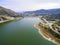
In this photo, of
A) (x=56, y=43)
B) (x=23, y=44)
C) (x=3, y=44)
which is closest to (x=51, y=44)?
(x=56, y=43)

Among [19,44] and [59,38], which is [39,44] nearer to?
Answer: [19,44]

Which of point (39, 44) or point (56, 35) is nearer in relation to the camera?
point (39, 44)

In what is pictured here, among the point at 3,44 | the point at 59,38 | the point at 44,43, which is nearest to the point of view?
the point at 3,44

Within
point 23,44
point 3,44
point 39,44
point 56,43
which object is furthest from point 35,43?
point 3,44

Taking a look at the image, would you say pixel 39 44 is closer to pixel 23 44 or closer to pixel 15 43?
pixel 23 44

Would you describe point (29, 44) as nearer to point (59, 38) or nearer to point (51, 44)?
point (51, 44)

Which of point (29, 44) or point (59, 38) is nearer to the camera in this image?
point (29, 44)

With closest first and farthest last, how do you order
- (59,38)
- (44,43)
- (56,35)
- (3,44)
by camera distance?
(3,44) < (44,43) < (59,38) < (56,35)

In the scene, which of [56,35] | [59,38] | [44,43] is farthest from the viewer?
[56,35]
